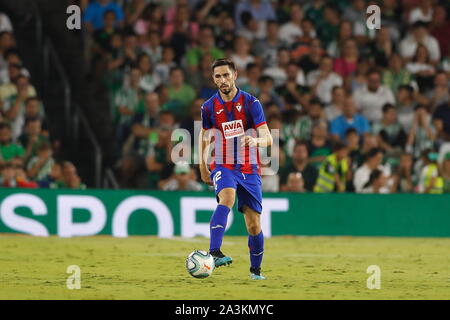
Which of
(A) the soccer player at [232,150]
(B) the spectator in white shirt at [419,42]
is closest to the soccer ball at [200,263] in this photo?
(A) the soccer player at [232,150]

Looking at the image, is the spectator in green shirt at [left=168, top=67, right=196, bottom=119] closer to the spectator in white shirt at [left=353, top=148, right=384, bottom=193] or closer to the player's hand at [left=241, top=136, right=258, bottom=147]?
the spectator in white shirt at [left=353, top=148, right=384, bottom=193]

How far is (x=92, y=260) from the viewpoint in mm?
12656

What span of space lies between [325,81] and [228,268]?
6.92 m

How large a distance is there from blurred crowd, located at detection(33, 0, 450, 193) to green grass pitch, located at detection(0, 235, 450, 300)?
4.38ft

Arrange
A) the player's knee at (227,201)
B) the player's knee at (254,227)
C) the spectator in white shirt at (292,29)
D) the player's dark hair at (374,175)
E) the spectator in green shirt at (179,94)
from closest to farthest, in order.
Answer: the player's knee at (227,201) → the player's knee at (254,227) → the player's dark hair at (374,175) → the spectator in green shirt at (179,94) → the spectator in white shirt at (292,29)

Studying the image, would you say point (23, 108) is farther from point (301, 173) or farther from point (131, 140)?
point (301, 173)

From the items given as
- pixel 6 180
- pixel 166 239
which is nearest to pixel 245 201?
pixel 166 239

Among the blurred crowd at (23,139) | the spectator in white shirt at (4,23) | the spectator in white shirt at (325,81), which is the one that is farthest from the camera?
the spectator in white shirt at (325,81)

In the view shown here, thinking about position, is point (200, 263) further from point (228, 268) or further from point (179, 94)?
point (179, 94)

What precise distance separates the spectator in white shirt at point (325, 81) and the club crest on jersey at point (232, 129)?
779 cm

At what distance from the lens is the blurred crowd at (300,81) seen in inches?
650

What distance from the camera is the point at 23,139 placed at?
16469 mm

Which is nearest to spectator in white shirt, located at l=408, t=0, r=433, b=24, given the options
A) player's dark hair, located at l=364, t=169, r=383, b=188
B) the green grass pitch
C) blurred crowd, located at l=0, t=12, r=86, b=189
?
player's dark hair, located at l=364, t=169, r=383, b=188

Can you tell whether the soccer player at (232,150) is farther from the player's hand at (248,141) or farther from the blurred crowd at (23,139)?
the blurred crowd at (23,139)
